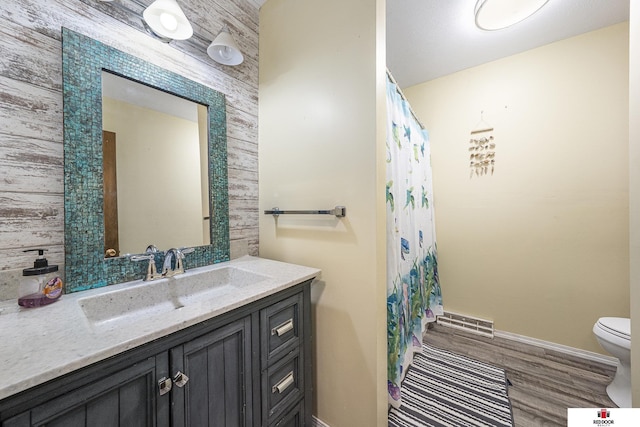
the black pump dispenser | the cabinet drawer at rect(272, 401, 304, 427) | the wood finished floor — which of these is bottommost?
the wood finished floor

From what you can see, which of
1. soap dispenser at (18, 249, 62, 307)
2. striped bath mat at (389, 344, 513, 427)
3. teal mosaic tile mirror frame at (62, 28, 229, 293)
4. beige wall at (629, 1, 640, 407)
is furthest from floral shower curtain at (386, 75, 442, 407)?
soap dispenser at (18, 249, 62, 307)

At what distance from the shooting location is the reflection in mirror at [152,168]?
986 millimetres

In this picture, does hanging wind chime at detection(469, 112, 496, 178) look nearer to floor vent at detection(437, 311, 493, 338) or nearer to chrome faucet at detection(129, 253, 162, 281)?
floor vent at detection(437, 311, 493, 338)

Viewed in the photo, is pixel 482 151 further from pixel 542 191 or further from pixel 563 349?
pixel 563 349

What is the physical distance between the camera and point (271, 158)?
1496 mm

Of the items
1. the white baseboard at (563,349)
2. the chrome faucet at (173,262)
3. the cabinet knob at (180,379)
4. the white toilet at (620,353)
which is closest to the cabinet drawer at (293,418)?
the cabinet knob at (180,379)

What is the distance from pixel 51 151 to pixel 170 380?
95 centimetres

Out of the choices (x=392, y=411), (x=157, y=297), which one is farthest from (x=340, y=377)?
(x=157, y=297)

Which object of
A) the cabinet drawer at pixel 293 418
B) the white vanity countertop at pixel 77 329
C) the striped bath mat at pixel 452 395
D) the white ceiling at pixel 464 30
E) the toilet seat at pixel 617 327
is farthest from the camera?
the white ceiling at pixel 464 30

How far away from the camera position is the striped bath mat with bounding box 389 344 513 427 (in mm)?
1288

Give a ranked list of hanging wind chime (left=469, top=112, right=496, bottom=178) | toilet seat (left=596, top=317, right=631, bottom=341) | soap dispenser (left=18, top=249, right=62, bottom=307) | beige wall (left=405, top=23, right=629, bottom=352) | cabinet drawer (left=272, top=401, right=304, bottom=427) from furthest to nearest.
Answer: hanging wind chime (left=469, top=112, right=496, bottom=178), beige wall (left=405, top=23, right=629, bottom=352), toilet seat (left=596, top=317, right=631, bottom=341), cabinet drawer (left=272, top=401, right=304, bottom=427), soap dispenser (left=18, top=249, right=62, bottom=307)

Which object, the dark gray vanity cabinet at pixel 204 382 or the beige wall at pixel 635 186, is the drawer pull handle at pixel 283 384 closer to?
the dark gray vanity cabinet at pixel 204 382

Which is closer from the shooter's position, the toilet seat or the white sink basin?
the white sink basin

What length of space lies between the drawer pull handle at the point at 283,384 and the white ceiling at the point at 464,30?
2.29 metres
